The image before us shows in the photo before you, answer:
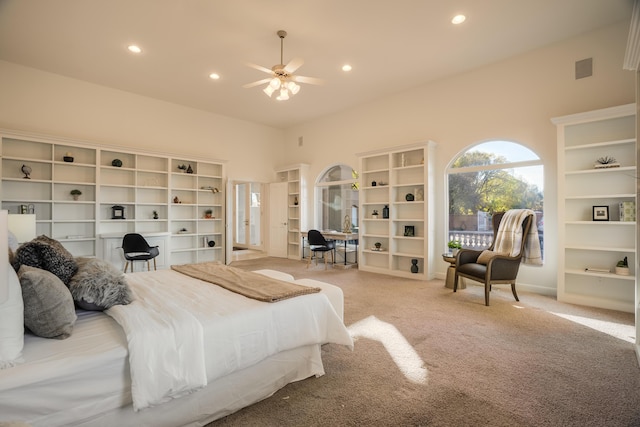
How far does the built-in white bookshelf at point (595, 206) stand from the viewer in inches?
143

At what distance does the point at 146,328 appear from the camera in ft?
4.91

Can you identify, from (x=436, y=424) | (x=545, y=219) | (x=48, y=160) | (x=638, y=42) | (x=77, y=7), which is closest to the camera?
(x=436, y=424)

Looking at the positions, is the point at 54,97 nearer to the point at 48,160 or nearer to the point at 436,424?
the point at 48,160

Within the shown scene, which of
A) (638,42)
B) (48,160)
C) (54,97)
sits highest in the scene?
(54,97)

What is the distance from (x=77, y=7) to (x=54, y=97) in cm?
245

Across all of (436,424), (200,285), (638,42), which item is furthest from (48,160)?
(638,42)

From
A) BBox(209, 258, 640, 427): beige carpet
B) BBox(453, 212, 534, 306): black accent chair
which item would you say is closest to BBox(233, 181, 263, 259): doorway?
BBox(209, 258, 640, 427): beige carpet

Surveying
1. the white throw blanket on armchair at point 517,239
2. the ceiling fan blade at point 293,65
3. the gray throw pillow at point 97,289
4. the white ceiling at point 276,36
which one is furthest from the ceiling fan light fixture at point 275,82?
the white throw blanket on armchair at point 517,239

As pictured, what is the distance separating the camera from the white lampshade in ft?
9.07

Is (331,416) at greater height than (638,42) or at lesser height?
lesser

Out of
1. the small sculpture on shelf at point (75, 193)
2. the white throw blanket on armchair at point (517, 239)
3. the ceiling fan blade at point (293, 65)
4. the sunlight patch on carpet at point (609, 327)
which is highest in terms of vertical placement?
the ceiling fan blade at point (293, 65)

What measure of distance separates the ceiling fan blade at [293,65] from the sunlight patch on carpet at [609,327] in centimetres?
403

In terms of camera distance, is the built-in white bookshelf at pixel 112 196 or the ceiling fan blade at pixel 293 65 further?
the built-in white bookshelf at pixel 112 196

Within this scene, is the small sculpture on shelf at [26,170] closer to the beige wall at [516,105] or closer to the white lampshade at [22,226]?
the white lampshade at [22,226]
